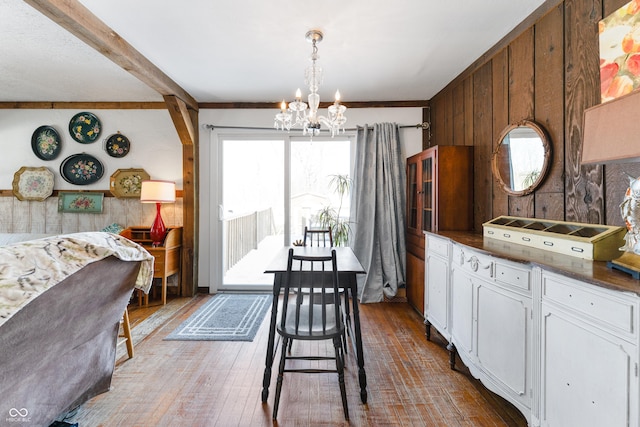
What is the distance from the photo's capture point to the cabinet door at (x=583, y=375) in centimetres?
102

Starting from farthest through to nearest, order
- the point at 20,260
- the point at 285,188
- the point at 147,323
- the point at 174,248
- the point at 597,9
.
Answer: the point at 285,188 → the point at 174,248 → the point at 147,323 → the point at 597,9 → the point at 20,260

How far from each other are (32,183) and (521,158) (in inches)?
214

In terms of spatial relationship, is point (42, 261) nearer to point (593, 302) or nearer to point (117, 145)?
point (593, 302)

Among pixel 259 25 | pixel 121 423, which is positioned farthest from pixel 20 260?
pixel 259 25

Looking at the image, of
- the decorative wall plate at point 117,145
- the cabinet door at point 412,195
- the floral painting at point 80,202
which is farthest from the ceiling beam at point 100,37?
the cabinet door at point 412,195

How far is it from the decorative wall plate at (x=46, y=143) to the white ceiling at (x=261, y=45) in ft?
1.52

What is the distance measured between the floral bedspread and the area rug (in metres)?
1.39

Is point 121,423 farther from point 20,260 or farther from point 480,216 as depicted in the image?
point 480,216

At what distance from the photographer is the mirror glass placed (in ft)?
6.87

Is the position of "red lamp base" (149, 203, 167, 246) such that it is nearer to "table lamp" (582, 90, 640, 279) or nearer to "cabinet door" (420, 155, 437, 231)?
"cabinet door" (420, 155, 437, 231)

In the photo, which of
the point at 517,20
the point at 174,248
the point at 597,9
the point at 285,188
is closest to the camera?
the point at 597,9

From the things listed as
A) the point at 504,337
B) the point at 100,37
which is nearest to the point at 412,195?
the point at 504,337

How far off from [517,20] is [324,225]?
104 inches

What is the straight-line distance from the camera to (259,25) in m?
2.29
